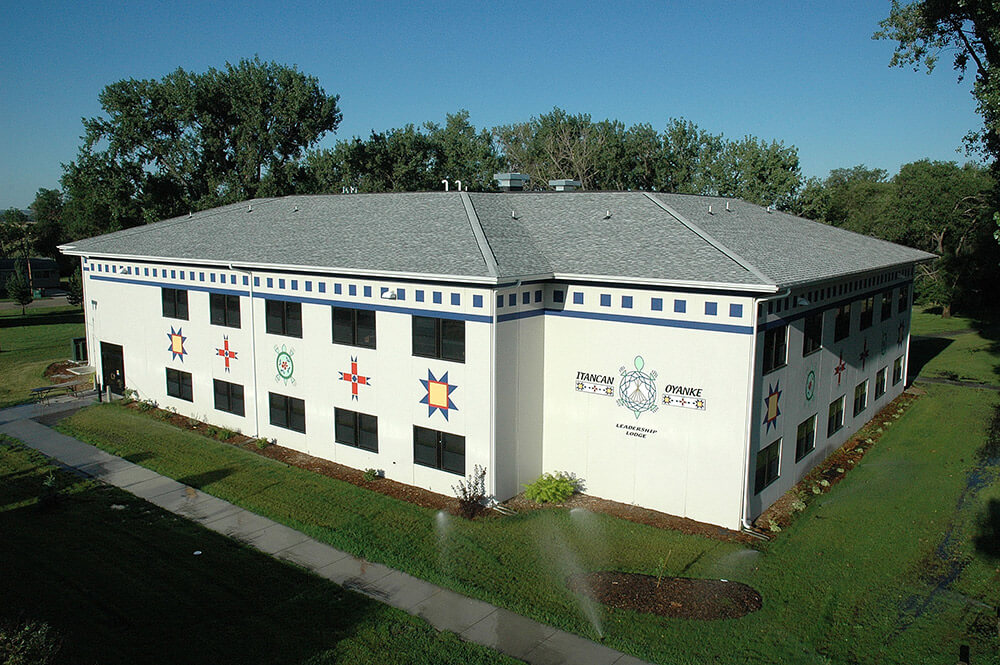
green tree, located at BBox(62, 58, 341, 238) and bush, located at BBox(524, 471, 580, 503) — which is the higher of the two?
green tree, located at BBox(62, 58, 341, 238)

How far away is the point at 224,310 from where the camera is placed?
21531 millimetres

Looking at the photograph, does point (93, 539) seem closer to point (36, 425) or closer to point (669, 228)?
point (36, 425)

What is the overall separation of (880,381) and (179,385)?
80.9ft

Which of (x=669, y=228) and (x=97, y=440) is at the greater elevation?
(x=669, y=228)

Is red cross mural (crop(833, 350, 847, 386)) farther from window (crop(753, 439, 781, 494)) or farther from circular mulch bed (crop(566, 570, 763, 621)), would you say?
circular mulch bed (crop(566, 570, 763, 621))

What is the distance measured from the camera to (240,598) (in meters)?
11.9

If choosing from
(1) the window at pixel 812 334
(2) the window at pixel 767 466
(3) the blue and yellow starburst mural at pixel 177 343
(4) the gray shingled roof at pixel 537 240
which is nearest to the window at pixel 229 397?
(3) the blue and yellow starburst mural at pixel 177 343

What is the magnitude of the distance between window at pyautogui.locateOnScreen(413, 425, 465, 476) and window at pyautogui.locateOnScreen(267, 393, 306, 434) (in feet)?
14.7

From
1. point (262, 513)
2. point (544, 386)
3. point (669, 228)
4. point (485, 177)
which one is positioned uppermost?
point (485, 177)

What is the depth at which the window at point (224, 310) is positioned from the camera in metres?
21.2

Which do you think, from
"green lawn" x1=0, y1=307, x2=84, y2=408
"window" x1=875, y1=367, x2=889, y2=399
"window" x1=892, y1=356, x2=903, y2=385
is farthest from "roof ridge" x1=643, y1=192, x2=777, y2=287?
"green lawn" x1=0, y1=307, x2=84, y2=408

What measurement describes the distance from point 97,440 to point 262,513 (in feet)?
28.3

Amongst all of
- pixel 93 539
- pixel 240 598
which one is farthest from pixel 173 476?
pixel 240 598

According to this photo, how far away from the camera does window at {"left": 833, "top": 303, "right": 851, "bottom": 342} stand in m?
19.3
